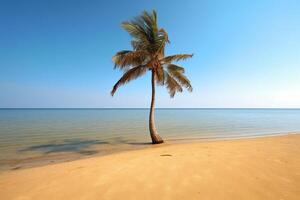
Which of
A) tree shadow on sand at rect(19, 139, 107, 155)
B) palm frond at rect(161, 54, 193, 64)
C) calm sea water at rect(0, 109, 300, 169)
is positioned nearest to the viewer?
calm sea water at rect(0, 109, 300, 169)

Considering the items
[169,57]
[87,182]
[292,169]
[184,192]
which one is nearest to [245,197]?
[184,192]

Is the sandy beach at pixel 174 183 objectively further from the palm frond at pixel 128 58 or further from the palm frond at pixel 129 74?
the palm frond at pixel 128 58

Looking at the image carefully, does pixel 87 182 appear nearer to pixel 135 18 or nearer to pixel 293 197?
pixel 293 197

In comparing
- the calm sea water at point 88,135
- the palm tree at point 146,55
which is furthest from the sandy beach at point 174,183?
the palm tree at point 146,55

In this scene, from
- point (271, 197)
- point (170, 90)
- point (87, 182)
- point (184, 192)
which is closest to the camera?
point (271, 197)

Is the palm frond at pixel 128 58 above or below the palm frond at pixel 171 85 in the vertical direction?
above

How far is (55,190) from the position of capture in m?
3.22

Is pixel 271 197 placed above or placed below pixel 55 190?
above

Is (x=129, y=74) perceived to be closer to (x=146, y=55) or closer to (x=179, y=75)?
(x=146, y=55)

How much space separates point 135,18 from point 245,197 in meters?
10.9

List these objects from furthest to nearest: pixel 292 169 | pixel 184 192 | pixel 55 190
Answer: pixel 292 169 < pixel 55 190 < pixel 184 192

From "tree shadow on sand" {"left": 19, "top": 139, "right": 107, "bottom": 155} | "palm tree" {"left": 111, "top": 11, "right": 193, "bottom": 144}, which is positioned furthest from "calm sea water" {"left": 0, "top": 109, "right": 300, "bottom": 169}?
"palm tree" {"left": 111, "top": 11, "right": 193, "bottom": 144}

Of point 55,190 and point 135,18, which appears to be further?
point 135,18

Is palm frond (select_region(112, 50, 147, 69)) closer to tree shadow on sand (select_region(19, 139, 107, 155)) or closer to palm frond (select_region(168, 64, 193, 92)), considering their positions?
palm frond (select_region(168, 64, 193, 92))
